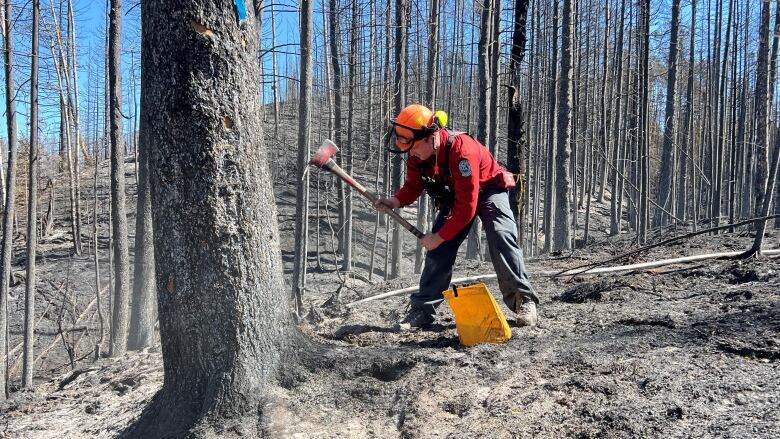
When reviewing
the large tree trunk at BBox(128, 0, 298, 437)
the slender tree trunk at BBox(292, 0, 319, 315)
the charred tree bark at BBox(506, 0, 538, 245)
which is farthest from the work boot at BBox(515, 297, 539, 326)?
the charred tree bark at BBox(506, 0, 538, 245)

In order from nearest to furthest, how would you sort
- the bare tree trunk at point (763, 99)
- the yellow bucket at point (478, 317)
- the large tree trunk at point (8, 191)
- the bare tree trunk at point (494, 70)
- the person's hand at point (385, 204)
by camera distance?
the yellow bucket at point (478, 317) < the person's hand at point (385, 204) < the large tree trunk at point (8, 191) < the bare tree trunk at point (494, 70) < the bare tree trunk at point (763, 99)

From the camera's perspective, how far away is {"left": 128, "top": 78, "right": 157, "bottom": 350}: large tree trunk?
1070 centimetres

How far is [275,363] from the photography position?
3125 millimetres

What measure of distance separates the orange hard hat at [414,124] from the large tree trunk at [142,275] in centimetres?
762

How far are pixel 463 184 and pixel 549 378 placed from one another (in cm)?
139

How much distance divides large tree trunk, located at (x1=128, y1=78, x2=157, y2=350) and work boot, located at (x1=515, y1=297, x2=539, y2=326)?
816cm

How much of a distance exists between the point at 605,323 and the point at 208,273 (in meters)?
2.68

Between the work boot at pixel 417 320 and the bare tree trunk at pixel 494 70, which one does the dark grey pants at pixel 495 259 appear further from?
the bare tree trunk at pixel 494 70

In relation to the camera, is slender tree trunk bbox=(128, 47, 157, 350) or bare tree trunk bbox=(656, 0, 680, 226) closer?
slender tree trunk bbox=(128, 47, 157, 350)

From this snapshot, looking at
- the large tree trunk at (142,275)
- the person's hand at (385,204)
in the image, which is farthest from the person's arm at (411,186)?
the large tree trunk at (142,275)

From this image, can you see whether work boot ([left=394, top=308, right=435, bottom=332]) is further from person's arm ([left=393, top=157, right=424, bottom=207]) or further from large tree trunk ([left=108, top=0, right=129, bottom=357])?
large tree trunk ([left=108, top=0, right=129, bottom=357])

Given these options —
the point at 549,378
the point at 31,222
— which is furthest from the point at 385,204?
the point at 31,222

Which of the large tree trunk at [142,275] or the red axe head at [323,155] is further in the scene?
the large tree trunk at [142,275]

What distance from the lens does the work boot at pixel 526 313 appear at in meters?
4.08
